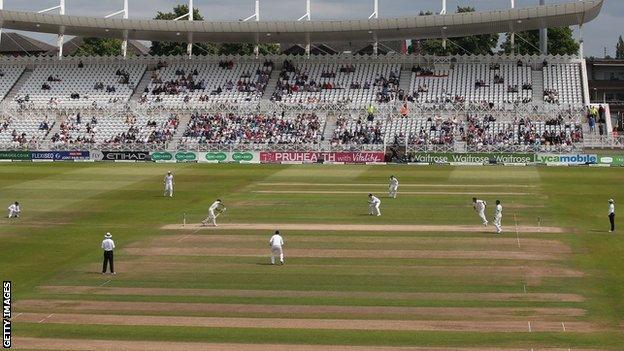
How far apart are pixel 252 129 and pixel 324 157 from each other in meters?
9.24

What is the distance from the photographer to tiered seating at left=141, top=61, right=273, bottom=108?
283 ft

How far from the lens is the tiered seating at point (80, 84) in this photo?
8831 centimetres

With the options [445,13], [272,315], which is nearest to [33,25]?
[445,13]

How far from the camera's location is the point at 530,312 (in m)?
27.1

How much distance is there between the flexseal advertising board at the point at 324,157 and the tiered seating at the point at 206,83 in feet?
44.4

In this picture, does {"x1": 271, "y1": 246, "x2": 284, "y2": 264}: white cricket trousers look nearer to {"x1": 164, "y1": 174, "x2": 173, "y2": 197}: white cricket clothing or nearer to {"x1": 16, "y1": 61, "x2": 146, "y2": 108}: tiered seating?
{"x1": 164, "y1": 174, "x2": 173, "y2": 197}: white cricket clothing

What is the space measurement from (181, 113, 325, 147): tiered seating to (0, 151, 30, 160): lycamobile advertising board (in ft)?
37.2

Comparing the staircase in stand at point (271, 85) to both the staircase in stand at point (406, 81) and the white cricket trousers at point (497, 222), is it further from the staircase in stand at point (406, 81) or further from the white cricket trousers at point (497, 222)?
the white cricket trousers at point (497, 222)

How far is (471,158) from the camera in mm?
70562

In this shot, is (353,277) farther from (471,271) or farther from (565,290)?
(565,290)

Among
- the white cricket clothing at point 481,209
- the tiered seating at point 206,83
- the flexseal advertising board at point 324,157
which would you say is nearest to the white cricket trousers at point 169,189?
the white cricket clothing at point 481,209

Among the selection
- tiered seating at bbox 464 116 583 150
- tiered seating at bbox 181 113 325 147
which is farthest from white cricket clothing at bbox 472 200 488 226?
tiered seating at bbox 181 113 325 147

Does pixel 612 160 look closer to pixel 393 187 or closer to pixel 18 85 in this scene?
pixel 393 187

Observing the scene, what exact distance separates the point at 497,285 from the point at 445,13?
54.1m
